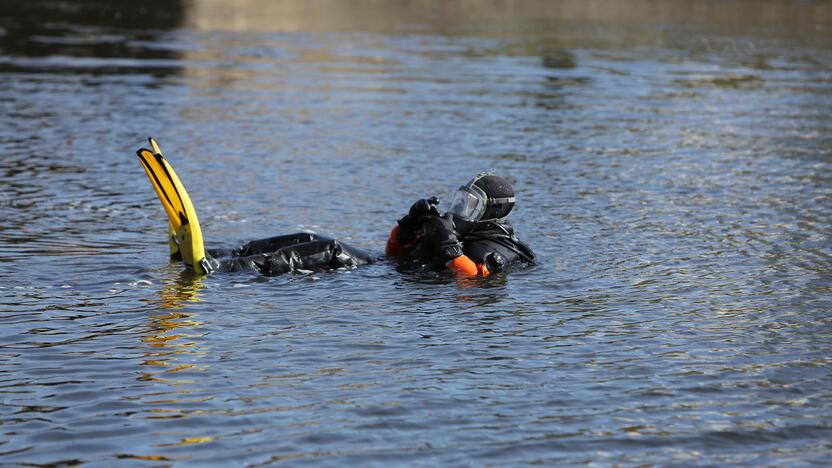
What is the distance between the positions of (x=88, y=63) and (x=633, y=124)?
52.1 feet

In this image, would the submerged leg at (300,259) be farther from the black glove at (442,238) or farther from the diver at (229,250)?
the black glove at (442,238)

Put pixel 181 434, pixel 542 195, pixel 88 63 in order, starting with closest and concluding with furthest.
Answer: pixel 181 434, pixel 542 195, pixel 88 63

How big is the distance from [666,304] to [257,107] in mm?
16471

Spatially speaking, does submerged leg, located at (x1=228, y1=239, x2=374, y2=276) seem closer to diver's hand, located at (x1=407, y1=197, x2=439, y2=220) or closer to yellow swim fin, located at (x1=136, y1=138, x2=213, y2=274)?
yellow swim fin, located at (x1=136, y1=138, x2=213, y2=274)

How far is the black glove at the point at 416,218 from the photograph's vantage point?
40.8ft

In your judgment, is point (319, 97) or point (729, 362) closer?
point (729, 362)

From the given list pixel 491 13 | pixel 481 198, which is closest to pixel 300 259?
pixel 481 198

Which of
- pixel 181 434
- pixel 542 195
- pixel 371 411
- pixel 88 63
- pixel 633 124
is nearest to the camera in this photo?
pixel 181 434

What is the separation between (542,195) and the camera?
58.5 ft

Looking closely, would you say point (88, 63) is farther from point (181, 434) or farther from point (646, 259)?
point (181, 434)

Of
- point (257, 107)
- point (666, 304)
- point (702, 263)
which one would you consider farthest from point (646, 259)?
point (257, 107)

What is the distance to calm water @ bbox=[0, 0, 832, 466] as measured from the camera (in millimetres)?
8008

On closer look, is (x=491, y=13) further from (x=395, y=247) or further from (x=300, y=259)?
(x=300, y=259)

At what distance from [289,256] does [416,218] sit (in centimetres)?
142
